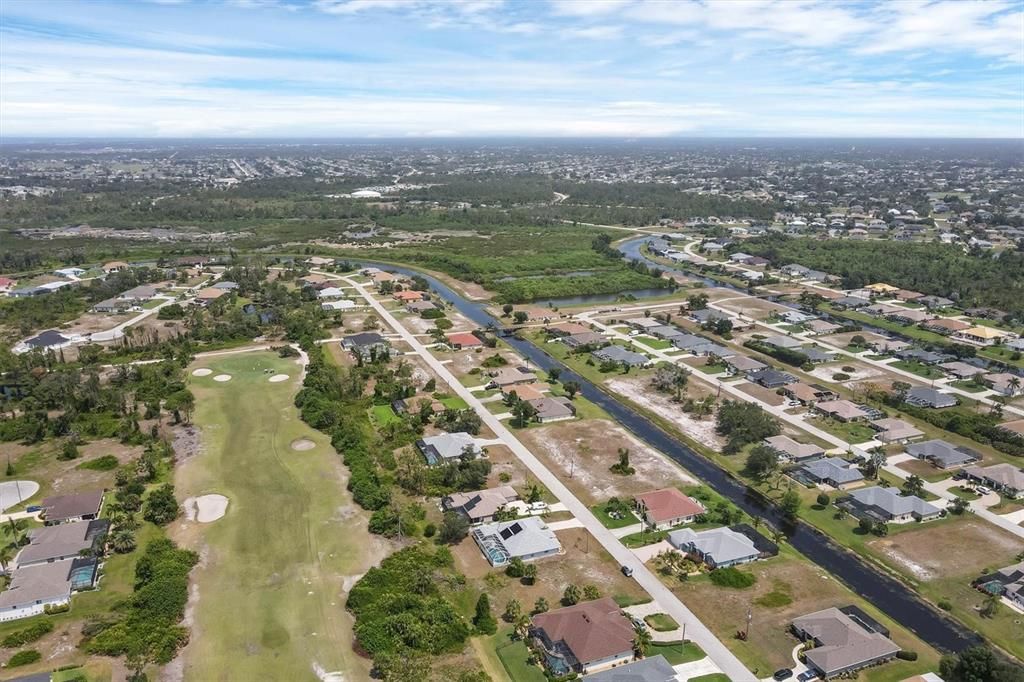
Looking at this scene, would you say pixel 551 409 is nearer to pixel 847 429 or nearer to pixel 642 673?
pixel 847 429

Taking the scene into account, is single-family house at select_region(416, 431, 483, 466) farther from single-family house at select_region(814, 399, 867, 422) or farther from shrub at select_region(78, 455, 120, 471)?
single-family house at select_region(814, 399, 867, 422)

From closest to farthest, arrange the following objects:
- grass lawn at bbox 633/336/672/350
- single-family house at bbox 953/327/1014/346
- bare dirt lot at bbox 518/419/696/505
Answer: bare dirt lot at bbox 518/419/696/505
grass lawn at bbox 633/336/672/350
single-family house at bbox 953/327/1014/346

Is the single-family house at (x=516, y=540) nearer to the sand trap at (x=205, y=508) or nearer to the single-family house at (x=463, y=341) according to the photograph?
the sand trap at (x=205, y=508)

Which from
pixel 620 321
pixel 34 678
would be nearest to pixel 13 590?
pixel 34 678

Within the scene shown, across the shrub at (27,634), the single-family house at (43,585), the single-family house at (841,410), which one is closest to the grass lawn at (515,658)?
the shrub at (27,634)

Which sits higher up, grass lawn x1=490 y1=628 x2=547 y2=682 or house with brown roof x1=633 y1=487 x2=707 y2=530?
house with brown roof x1=633 y1=487 x2=707 y2=530

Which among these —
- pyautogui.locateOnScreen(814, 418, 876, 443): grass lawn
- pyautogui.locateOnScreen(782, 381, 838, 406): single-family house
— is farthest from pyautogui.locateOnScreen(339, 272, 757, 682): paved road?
pyautogui.locateOnScreen(782, 381, 838, 406): single-family house

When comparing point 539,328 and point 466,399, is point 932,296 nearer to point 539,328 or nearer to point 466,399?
point 539,328
